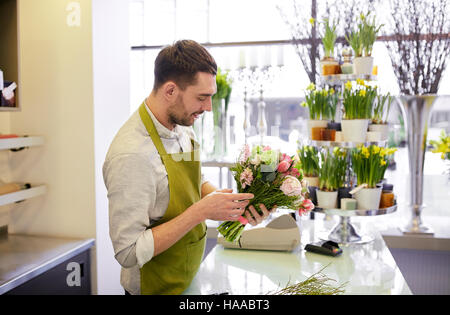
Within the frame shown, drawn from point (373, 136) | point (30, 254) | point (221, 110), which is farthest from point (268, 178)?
point (221, 110)

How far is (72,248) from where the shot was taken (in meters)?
2.44

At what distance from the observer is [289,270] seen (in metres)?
1.83

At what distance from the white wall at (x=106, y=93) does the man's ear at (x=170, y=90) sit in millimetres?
1130

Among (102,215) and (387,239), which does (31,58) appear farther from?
(387,239)

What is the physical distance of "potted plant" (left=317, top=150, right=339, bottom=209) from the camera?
2.24 meters

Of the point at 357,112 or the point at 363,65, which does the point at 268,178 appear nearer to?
the point at 357,112

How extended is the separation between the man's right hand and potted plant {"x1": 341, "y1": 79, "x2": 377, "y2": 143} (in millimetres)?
952

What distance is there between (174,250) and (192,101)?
1.86 ft

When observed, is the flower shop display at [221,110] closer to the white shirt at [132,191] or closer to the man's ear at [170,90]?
the man's ear at [170,90]

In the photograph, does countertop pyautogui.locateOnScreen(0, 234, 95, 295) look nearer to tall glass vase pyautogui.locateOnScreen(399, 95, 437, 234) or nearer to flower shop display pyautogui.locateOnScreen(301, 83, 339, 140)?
flower shop display pyautogui.locateOnScreen(301, 83, 339, 140)

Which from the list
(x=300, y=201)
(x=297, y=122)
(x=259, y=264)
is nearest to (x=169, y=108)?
(x=300, y=201)

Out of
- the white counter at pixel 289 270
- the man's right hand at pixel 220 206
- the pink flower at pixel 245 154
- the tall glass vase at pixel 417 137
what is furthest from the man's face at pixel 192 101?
the tall glass vase at pixel 417 137

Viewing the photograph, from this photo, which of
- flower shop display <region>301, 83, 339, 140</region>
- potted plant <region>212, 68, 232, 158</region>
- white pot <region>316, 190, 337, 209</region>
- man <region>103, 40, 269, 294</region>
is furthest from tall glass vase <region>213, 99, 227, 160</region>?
man <region>103, 40, 269, 294</region>
